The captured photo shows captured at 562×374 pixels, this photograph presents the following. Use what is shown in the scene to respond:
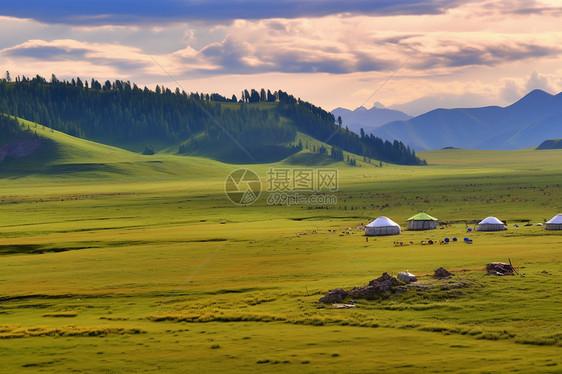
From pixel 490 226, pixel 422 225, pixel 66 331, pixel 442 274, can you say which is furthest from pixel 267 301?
pixel 422 225

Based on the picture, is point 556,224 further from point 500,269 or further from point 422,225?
point 500,269

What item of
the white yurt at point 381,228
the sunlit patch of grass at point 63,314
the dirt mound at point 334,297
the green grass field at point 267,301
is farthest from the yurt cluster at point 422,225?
the sunlit patch of grass at point 63,314

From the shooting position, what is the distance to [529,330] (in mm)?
40281

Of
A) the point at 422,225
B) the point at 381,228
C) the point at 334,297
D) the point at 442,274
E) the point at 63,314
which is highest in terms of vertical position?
the point at 442,274

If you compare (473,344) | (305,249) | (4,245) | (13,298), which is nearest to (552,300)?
(473,344)

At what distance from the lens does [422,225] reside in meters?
97.6

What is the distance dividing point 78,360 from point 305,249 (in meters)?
43.1

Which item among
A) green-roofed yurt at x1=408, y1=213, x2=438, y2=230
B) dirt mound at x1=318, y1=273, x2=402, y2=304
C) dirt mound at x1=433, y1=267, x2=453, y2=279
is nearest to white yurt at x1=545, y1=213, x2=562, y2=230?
green-roofed yurt at x1=408, y1=213, x2=438, y2=230

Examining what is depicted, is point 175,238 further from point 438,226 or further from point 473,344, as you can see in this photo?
point 473,344

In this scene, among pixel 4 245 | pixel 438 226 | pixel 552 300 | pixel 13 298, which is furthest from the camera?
pixel 438 226

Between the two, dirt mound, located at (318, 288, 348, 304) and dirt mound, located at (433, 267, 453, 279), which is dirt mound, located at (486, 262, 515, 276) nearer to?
dirt mound, located at (433, 267, 453, 279)

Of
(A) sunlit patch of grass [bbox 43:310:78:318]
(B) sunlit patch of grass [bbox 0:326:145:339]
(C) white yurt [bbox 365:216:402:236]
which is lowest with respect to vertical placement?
(A) sunlit patch of grass [bbox 43:310:78:318]

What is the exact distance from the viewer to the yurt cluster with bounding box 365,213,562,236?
283 ft

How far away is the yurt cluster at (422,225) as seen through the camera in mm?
86125
